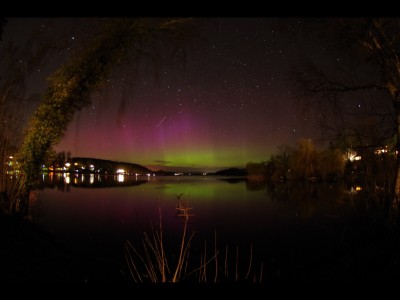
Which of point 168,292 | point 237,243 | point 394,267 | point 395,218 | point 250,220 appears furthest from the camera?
point 250,220

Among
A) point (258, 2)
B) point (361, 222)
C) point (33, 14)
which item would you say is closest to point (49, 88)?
point (33, 14)

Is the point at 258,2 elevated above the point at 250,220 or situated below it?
above

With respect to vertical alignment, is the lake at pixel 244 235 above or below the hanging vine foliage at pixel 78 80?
below

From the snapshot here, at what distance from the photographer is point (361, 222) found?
6.95 meters

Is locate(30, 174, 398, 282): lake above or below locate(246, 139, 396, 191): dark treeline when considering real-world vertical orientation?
below

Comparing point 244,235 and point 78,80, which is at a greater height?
point 78,80

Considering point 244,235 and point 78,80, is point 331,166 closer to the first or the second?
point 244,235

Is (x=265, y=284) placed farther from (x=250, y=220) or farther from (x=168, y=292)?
(x=250, y=220)

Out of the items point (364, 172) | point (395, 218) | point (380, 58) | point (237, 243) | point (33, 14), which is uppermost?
point (380, 58)

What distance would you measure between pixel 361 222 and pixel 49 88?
742 centimetres

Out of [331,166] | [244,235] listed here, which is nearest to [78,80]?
[244,235]

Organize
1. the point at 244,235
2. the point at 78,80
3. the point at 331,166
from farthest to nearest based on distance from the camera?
the point at 331,166 < the point at 244,235 < the point at 78,80

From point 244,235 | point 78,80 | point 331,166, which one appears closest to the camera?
point 78,80

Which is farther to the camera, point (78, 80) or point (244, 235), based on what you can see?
point (244, 235)
